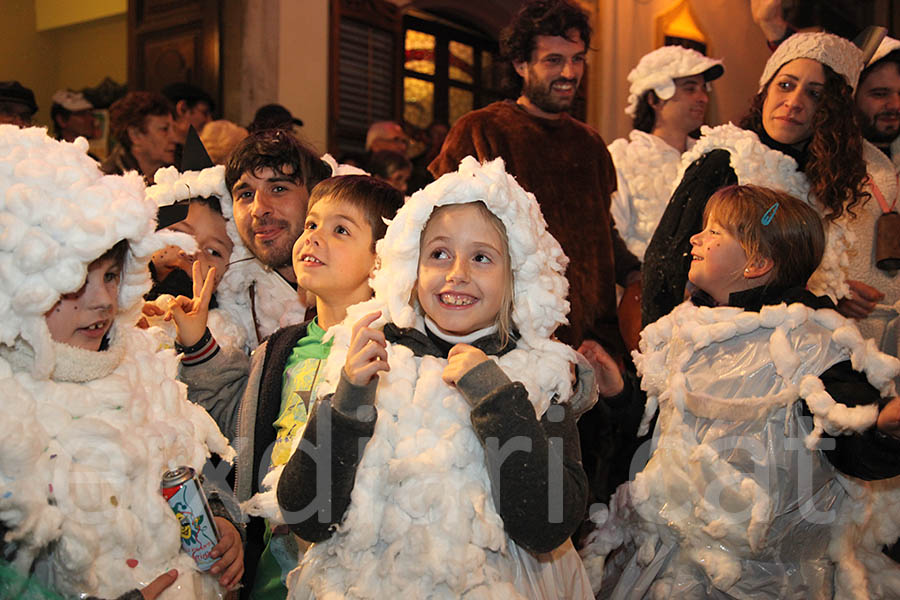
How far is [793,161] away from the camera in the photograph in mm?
3467

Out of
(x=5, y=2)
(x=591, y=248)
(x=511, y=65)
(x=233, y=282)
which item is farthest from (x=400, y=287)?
(x=5, y=2)

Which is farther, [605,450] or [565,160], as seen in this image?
[565,160]

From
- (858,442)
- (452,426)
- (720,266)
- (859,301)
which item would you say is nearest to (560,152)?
(720,266)

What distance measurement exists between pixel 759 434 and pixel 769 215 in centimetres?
72

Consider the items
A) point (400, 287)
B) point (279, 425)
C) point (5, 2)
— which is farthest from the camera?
point (5, 2)

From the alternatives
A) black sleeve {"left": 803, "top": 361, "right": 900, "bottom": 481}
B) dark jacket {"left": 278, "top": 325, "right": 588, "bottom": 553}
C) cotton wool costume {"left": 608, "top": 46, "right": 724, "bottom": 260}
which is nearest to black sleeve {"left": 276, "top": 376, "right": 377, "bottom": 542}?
dark jacket {"left": 278, "top": 325, "right": 588, "bottom": 553}

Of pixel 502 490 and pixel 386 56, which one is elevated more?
pixel 386 56

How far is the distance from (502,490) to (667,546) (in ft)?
3.20

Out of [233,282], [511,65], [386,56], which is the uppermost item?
[386,56]

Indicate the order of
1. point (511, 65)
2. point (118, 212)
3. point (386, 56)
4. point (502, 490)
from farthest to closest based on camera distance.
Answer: point (386, 56), point (511, 65), point (502, 490), point (118, 212)

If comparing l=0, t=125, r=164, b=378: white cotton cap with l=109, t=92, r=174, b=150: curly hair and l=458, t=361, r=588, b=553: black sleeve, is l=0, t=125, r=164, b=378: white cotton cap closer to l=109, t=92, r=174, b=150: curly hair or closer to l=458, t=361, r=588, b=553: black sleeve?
l=458, t=361, r=588, b=553: black sleeve

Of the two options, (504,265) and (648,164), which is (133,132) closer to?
(648,164)

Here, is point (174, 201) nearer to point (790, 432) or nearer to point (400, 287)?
point (400, 287)

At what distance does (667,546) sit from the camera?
8.84 feet
